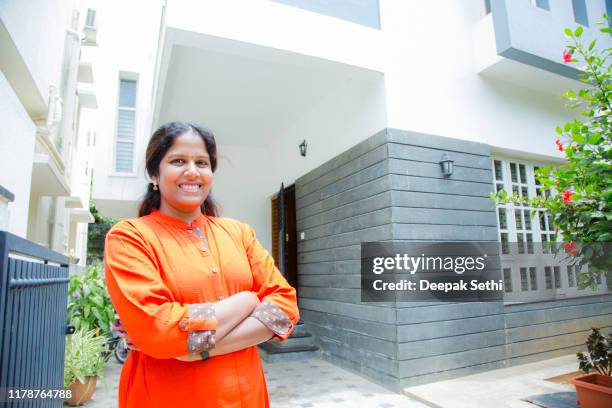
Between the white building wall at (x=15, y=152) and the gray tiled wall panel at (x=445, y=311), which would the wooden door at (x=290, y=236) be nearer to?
the gray tiled wall panel at (x=445, y=311)

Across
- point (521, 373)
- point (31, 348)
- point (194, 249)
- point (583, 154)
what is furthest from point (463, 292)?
point (31, 348)

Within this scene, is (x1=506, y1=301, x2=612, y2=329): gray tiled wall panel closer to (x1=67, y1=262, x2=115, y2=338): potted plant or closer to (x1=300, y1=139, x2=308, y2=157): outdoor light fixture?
(x1=300, y1=139, x2=308, y2=157): outdoor light fixture

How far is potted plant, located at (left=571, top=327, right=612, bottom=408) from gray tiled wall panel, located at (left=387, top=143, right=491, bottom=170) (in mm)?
1926

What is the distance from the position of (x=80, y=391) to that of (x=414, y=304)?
289cm

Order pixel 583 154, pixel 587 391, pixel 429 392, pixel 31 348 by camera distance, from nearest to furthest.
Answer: pixel 31 348
pixel 583 154
pixel 587 391
pixel 429 392

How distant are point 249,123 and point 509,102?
11.5ft

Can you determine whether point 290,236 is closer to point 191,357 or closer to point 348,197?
point 348,197

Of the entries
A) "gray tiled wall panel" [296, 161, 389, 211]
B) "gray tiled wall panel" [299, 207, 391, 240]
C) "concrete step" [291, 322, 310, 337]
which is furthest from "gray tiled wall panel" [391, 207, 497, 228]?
"concrete step" [291, 322, 310, 337]

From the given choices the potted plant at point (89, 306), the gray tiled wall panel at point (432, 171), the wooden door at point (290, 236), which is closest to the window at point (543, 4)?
the gray tiled wall panel at point (432, 171)

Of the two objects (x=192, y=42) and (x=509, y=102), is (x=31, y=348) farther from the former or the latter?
(x=509, y=102)

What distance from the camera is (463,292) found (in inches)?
150

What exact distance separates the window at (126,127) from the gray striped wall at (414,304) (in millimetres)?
Result: 3865

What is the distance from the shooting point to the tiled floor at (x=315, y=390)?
3.12 metres

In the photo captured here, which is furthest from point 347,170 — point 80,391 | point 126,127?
point 126,127
